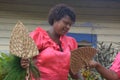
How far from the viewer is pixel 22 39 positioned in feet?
14.0

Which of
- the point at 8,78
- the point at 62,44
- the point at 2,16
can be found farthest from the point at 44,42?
the point at 2,16

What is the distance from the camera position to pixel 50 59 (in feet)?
14.8

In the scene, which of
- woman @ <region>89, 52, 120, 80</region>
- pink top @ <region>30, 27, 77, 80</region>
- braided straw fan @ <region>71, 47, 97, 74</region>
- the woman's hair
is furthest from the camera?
the woman's hair

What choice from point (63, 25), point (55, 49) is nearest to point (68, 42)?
point (55, 49)

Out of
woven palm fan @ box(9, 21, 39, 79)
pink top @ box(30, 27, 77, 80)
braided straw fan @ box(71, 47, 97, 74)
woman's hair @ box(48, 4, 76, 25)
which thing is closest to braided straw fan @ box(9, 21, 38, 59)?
woven palm fan @ box(9, 21, 39, 79)

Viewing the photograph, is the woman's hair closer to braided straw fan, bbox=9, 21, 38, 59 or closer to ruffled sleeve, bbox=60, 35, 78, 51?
ruffled sleeve, bbox=60, 35, 78, 51

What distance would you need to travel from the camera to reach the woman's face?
4.54 meters

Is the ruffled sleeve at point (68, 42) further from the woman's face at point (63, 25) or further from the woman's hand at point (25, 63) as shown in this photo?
the woman's hand at point (25, 63)

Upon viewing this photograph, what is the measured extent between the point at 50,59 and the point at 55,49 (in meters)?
0.17

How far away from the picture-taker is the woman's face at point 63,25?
454cm

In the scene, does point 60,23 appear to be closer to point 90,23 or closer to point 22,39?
point 22,39

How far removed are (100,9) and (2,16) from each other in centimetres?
183

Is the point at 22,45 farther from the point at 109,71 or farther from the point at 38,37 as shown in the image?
the point at 109,71

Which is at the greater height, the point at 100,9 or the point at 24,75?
the point at 100,9
